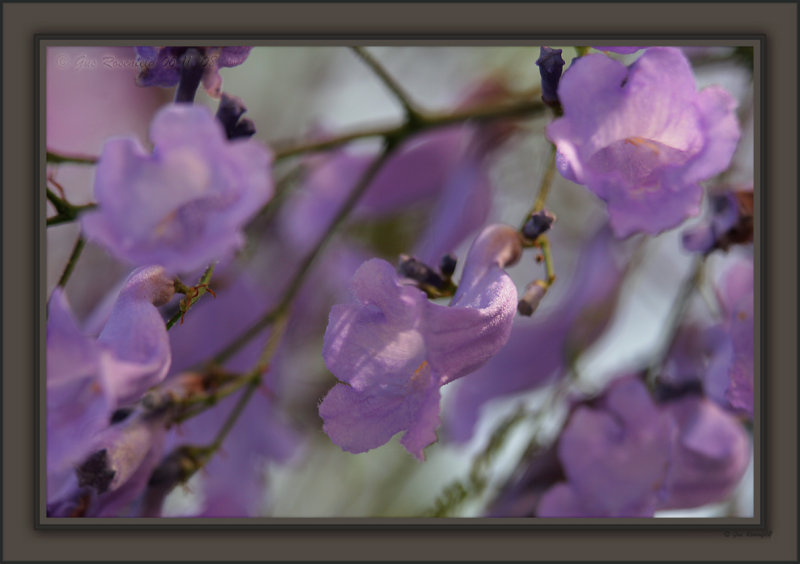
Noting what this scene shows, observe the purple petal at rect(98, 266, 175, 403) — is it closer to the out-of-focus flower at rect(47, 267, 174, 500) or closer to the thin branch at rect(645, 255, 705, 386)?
the out-of-focus flower at rect(47, 267, 174, 500)

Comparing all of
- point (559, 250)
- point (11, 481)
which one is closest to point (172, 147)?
point (11, 481)

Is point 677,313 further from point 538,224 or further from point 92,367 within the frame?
point 92,367

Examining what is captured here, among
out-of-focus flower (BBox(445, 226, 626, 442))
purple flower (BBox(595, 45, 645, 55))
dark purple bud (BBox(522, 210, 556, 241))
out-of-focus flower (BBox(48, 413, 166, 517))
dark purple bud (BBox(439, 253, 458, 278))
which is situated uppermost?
purple flower (BBox(595, 45, 645, 55))

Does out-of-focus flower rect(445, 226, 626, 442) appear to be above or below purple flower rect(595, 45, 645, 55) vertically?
below

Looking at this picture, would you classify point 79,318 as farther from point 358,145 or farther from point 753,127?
point 753,127

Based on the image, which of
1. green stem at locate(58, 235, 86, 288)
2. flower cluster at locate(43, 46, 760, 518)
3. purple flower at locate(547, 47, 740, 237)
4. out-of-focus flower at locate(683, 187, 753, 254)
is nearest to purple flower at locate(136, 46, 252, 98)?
flower cluster at locate(43, 46, 760, 518)
